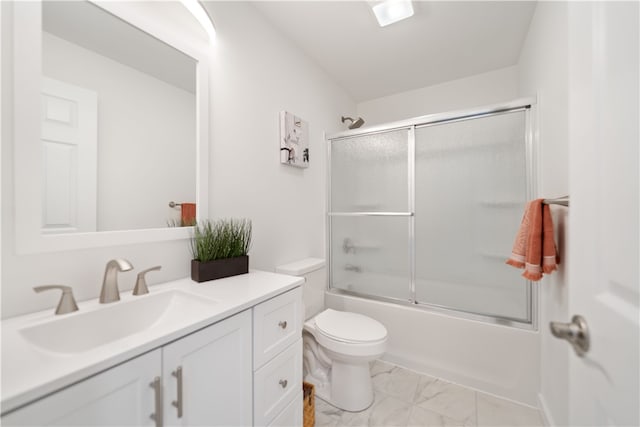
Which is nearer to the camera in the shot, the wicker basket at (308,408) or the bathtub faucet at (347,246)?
the wicker basket at (308,408)

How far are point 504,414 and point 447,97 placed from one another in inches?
101

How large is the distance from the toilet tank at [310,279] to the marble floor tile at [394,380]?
0.62 meters

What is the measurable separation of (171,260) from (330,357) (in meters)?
1.11

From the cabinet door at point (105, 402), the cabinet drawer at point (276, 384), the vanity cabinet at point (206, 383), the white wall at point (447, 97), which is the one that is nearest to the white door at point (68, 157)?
the vanity cabinet at point (206, 383)

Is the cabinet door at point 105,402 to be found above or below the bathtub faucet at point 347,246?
below

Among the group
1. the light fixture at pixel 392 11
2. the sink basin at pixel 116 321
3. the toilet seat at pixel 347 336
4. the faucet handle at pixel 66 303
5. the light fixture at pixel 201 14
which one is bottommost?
the toilet seat at pixel 347 336

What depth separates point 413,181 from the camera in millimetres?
2012

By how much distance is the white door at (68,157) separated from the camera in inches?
33.4

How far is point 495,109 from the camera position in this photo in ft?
5.60

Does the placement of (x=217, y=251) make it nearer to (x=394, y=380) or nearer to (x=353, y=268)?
(x=353, y=268)

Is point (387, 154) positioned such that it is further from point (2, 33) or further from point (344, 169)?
point (2, 33)

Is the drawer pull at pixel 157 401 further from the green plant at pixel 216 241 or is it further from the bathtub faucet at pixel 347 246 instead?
the bathtub faucet at pixel 347 246

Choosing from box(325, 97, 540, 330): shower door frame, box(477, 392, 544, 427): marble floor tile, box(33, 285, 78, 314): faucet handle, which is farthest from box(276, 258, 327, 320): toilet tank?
box(477, 392, 544, 427): marble floor tile

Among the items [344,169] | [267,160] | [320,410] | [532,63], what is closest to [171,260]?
[267,160]
